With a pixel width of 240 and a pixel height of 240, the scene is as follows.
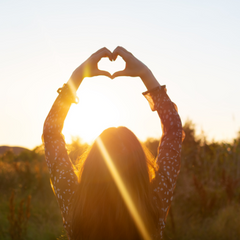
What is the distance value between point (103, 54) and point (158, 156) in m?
0.79

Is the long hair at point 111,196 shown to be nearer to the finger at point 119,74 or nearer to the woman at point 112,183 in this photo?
the woman at point 112,183

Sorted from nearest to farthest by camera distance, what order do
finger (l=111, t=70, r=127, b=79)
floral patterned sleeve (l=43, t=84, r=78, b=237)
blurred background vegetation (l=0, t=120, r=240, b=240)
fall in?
floral patterned sleeve (l=43, t=84, r=78, b=237), finger (l=111, t=70, r=127, b=79), blurred background vegetation (l=0, t=120, r=240, b=240)

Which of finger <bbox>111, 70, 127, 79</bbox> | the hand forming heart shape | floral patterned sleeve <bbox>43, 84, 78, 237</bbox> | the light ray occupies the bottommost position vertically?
the light ray

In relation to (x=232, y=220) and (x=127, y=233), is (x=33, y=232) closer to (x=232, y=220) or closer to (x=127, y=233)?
(x=232, y=220)

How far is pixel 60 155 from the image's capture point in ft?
4.69

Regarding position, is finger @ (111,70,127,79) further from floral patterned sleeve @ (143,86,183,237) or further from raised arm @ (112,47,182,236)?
floral patterned sleeve @ (143,86,183,237)

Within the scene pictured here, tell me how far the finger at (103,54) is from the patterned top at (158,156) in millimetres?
304

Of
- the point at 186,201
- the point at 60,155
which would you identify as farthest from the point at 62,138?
the point at 186,201

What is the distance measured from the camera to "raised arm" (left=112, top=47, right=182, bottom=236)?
1.40 m

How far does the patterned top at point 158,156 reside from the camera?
53.6 inches

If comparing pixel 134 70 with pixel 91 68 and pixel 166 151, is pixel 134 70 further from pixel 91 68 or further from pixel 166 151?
pixel 166 151

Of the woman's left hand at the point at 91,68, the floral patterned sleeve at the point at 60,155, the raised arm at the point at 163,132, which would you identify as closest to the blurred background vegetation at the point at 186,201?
the floral patterned sleeve at the point at 60,155

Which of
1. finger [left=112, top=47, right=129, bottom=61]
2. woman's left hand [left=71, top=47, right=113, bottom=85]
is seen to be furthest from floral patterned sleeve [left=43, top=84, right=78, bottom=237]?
finger [left=112, top=47, right=129, bottom=61]

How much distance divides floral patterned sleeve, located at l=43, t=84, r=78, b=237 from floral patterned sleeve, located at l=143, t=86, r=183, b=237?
0.51m
